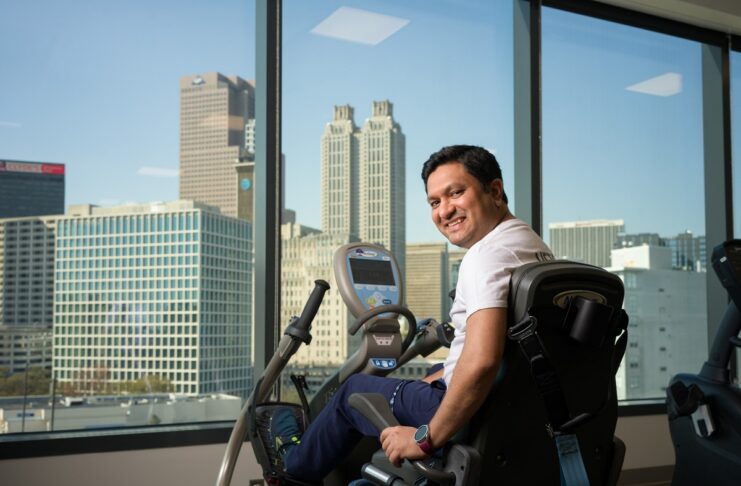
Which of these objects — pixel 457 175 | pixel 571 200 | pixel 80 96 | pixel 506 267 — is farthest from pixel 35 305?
pixel 571 200

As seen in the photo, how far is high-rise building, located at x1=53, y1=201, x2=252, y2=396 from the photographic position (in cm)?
348

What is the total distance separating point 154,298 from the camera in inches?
143

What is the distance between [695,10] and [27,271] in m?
4.19

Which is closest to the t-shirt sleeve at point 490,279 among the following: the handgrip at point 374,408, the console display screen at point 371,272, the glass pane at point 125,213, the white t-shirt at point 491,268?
the white t-shirt at point 491,268

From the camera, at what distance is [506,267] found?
2.04 meters

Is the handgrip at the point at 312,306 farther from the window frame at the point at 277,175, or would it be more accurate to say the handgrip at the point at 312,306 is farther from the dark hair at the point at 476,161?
the window frame at the point at 277,175

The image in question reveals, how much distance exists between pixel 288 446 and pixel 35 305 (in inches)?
55.1

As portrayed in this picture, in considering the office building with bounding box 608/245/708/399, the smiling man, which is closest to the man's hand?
the smiling man

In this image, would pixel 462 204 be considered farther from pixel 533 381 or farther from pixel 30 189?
pixel 30 189

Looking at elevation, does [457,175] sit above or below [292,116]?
below

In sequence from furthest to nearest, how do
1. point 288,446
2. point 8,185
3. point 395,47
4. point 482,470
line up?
point 395,47 < point 8,185 < point 288,446 < point 482,470

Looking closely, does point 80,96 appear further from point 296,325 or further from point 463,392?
point 463,392

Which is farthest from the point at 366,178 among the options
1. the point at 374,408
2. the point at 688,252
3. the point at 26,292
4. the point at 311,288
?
the point at 688,252

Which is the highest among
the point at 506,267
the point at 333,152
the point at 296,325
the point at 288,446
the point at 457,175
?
the point at 333,152
